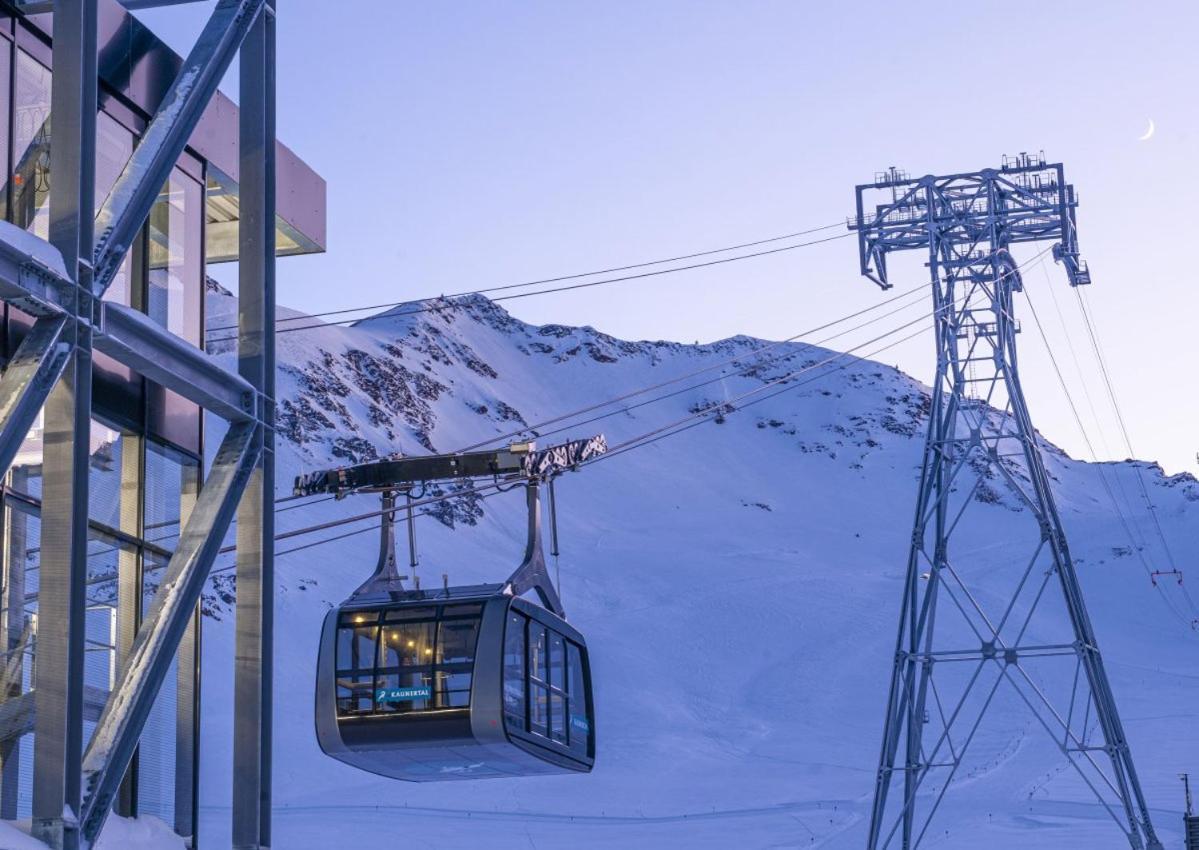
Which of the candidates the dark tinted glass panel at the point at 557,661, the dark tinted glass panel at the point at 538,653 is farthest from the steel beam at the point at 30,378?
the dark tinted glass panel at the point at 557,661

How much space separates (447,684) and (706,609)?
66.6m

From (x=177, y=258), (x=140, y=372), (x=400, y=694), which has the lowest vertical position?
(x=400, y=694)

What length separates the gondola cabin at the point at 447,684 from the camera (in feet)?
54.8

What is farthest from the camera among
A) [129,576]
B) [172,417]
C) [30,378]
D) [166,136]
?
[172,417]

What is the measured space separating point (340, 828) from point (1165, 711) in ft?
107

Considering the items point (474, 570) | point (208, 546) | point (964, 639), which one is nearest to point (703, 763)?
point (964, 639)

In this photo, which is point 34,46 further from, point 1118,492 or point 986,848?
point 1118,492

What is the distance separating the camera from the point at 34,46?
11.9 m

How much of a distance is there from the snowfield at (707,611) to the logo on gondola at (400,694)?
16.6 feet

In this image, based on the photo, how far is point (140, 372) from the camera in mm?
11086

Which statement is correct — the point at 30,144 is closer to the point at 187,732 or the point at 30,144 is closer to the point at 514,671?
the point at 187,732

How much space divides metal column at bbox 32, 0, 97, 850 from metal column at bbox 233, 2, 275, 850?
7.13 feet

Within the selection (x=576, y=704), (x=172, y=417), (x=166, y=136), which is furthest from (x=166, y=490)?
(x=576, y=704)

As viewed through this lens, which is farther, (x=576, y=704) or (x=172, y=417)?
(x=576, y=704)
